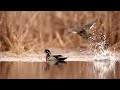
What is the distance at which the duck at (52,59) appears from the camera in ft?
14.3

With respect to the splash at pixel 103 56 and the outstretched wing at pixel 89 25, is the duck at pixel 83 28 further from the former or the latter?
the splash at pixel 103 56

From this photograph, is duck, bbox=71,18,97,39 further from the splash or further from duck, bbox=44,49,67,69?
duck, bbox=44,49,67,69

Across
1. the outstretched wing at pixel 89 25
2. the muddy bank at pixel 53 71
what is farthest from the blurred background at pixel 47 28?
the muddy bank at pixel 53 71

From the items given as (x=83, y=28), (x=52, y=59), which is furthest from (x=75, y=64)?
(x=83, y=28)

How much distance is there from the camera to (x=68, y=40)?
4.45m

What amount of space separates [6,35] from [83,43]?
656mm

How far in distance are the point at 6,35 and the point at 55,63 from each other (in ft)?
1.58

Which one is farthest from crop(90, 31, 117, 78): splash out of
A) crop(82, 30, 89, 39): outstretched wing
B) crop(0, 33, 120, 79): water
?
crop(82, 30, 89, 39): outstretched wing

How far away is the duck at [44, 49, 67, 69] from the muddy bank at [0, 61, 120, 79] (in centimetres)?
4

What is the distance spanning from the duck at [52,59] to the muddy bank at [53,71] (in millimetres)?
37
